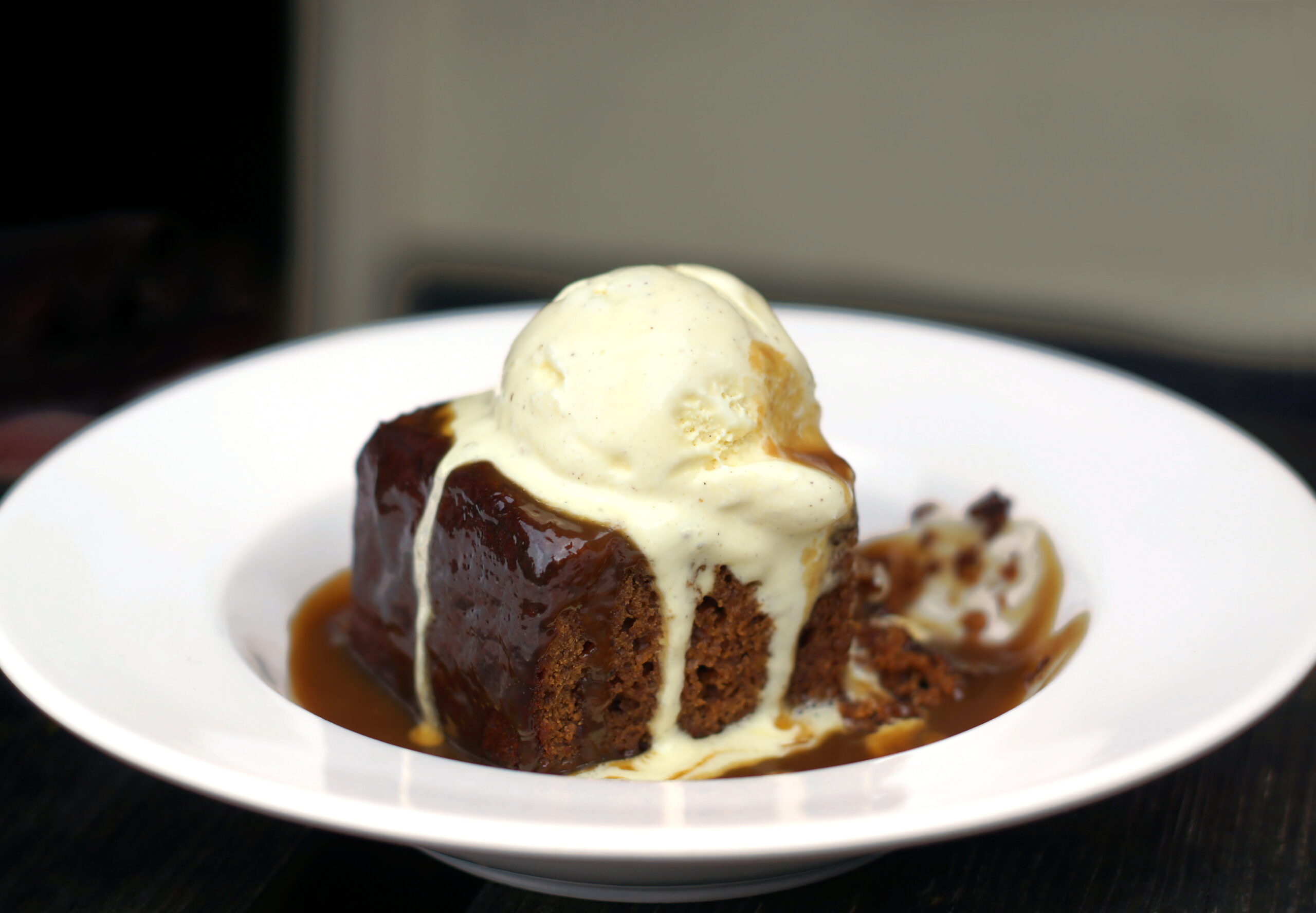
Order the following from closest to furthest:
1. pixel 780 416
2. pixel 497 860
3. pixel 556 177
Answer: pixel 497 860
pixel 780 416
pixel 556 177

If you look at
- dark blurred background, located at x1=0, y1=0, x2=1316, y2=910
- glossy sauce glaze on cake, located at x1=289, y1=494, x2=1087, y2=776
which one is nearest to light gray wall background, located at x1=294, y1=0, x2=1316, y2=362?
dark blurred background, located at x1=0, y1=0, x2=1316, y2=910

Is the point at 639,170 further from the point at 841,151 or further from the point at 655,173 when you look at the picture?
the point at 841,151

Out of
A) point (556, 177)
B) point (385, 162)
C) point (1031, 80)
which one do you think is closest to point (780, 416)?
point (1031, 80)

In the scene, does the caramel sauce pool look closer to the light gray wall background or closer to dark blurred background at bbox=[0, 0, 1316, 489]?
dark blurred background at bbox=[0, 0, 1316, 489]

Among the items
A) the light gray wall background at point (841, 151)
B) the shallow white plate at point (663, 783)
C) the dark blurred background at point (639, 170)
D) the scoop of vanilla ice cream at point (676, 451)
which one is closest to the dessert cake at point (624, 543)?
the scoop of vanilla ice cream at point (676, 451)

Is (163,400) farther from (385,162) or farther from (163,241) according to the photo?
(385,162)

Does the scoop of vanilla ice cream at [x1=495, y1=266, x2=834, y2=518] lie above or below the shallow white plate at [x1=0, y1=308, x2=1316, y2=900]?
above

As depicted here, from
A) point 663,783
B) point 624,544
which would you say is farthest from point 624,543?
point 663,783
